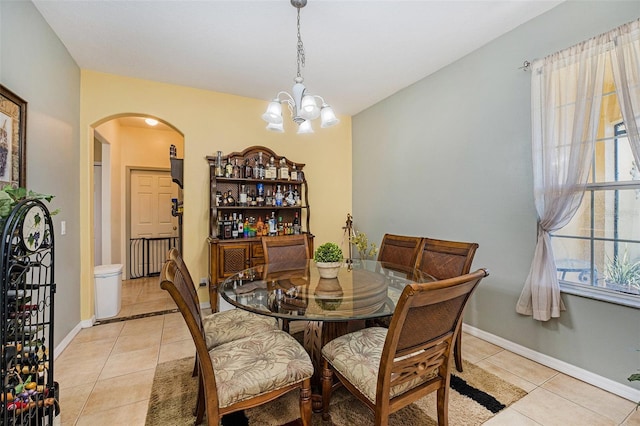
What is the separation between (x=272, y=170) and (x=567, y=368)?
3.47 meters

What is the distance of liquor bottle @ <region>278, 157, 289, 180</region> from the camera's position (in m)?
3.89

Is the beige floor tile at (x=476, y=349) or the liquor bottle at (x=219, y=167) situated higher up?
the liquor bottle at (x=219, y=167)

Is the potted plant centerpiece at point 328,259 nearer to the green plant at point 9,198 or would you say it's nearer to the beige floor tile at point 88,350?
the green plant at point 9,198

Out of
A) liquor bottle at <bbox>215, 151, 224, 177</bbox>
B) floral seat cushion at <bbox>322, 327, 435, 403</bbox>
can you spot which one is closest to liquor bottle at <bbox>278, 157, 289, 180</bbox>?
liquor bottle at <bbox>215, 151, 224, 177</bbox>

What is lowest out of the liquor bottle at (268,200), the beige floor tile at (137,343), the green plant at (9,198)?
the beige floor tile at (137,343)

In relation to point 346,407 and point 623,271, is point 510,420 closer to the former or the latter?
point 346,407

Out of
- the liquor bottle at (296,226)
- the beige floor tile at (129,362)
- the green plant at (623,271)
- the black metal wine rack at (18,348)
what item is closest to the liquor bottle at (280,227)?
the liquor bottle at (296,226)

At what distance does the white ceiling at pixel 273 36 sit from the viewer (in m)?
2.15

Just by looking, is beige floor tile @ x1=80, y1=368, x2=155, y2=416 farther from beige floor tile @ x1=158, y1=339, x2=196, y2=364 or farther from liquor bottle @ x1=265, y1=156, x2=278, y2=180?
liquor bottle @ x1=265, y1=156, x2=278, y2=180

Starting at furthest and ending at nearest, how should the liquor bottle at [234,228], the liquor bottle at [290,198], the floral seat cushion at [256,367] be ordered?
1. the liquor bottle at [290,198]
2. the liquor bottle at [234,228]
3. the floral seat cushion at [256,367]

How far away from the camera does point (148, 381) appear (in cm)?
203

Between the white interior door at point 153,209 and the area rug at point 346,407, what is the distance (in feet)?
12.5

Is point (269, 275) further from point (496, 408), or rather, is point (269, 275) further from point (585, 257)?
point (585, 257)

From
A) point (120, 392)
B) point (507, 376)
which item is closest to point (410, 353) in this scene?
point (507, 376)
